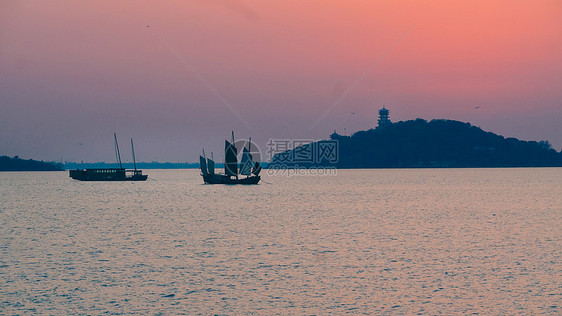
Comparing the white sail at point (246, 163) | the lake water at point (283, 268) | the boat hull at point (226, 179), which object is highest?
the white sail at point (246, 163)

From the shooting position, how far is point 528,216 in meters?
62.7

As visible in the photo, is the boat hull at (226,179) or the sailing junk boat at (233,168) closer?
the sailing junk boat at (233,168)

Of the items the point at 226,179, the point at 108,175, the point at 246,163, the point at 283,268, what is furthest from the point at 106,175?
the point at 283,268

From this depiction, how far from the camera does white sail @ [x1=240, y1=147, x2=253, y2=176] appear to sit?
129663 mm

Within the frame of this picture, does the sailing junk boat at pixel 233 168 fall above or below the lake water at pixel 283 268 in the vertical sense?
above

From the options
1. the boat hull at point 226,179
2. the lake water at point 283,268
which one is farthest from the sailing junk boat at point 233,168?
the lake water at point 283,268

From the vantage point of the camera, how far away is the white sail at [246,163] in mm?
129663

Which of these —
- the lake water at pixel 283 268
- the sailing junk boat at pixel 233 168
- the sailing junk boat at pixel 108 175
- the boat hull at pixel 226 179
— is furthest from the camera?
the sailing junk boat at pixel 108 175

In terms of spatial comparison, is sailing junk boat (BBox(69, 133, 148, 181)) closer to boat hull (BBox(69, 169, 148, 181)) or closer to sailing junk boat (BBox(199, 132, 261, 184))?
boat hull (BBox(69, 169, 148, 181))

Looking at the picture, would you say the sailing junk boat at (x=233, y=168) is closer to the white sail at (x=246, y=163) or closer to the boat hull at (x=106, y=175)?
the white sail at (x=246, y=163)

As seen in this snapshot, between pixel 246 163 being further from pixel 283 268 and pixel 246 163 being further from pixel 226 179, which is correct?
pixel 283 268

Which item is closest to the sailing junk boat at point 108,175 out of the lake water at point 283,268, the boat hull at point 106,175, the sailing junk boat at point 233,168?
the boat hull at point 106,175

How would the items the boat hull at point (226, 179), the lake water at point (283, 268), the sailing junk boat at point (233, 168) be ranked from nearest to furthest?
the lake water at point (283, 268) < the sailing junk boat at point (233, 168) < the boat hull at point (226, 179)

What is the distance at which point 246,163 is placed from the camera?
13488 centimetres
